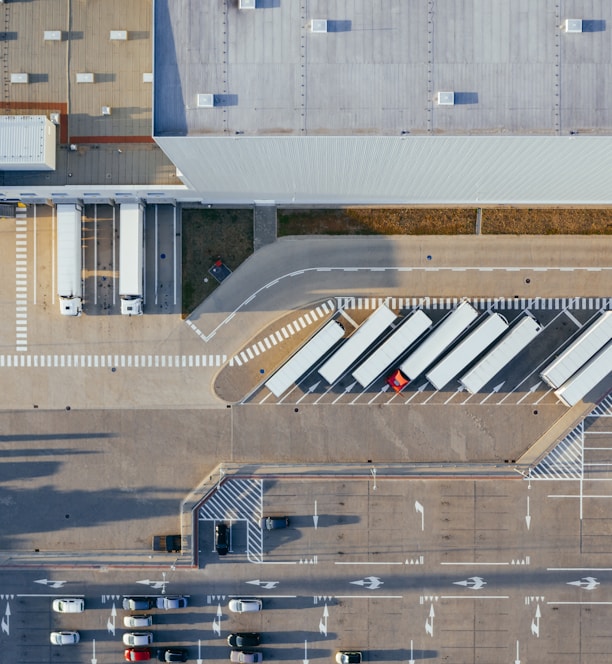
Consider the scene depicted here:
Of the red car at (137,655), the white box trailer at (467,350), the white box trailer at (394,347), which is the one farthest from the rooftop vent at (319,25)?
the red car at (137,655)

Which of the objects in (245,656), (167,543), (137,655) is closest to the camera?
(245,656)

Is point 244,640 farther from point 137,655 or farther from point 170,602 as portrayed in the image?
point 137,655

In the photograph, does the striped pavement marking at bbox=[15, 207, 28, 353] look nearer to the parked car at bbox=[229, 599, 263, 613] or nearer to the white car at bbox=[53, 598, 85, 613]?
the white car at bbox=[53, 598, 85, 613]

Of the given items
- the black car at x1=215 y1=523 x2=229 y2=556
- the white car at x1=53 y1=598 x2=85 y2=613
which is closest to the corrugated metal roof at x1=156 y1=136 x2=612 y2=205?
the black car at x1=215 y1=523 x2=229 y2=556

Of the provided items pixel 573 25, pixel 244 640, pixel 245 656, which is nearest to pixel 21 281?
pixel 244 640

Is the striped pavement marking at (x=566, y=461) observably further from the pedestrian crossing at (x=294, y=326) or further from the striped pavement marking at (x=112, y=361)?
the striped pavement marking at (x=112, y=361)

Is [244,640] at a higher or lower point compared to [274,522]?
lower
